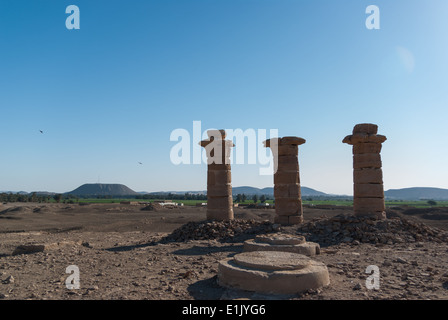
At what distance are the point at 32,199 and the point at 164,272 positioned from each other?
65605 millimetres

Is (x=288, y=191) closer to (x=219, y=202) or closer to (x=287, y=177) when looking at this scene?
(x=287, y=177)

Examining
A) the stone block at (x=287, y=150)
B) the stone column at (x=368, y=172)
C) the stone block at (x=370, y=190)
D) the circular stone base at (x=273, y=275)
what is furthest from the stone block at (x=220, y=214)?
the circular stone base at (x=273, y=275)

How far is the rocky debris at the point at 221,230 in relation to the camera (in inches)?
547

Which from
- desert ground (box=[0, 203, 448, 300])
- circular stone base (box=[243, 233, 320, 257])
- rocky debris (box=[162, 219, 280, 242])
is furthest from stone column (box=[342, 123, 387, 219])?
circular stone base (box=[243, 233, 320, 257])

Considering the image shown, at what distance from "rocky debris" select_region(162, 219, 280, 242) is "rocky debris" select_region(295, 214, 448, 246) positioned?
1.62 meters

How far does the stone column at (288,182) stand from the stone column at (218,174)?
236 cm

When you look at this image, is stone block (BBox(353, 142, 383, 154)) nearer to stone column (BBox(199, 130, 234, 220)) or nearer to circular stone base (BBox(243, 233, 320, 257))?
stone column (BBox(199, 130, 234, 220))

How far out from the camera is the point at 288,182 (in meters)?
15.4

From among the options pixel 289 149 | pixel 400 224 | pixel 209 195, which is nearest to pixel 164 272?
pixel 209 195

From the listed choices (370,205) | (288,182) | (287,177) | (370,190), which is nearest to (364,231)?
(370,205)

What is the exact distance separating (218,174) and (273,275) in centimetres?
986

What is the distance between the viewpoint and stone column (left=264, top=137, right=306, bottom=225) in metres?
15.3
